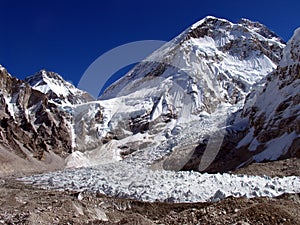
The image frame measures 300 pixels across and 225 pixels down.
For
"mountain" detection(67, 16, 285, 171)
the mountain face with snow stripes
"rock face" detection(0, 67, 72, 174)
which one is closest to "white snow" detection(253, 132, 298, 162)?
the mountain face with snow stripes

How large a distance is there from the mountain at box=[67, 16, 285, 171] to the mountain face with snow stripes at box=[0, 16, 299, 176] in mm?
360

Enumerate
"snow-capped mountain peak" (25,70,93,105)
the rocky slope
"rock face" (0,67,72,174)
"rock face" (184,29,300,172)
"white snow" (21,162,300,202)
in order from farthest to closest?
"snow-capped mountain peak" (25,70,93,105), "rock face" (0,67,72,174), the rocky slope, "rock face" (184,29,300,172), "white snow" (21,162,300,202)

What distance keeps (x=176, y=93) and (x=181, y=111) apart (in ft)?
31.9

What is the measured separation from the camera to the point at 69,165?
9425 centimetres

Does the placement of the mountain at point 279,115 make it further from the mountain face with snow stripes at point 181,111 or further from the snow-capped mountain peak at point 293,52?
the mountain face with snow stripes at point 181,111

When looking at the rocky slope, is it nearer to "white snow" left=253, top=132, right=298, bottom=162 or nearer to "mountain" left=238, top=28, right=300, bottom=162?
"mountain" left=238, top=28, right=300, bottom=162

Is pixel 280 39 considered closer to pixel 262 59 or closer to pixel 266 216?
pixel 262 59

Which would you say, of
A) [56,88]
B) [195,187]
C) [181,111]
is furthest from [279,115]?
[56,88]

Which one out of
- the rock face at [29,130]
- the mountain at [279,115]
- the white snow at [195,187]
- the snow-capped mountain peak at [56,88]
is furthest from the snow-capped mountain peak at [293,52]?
the snow-capped mountain peak at [56,88]

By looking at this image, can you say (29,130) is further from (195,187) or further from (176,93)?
(195,187)

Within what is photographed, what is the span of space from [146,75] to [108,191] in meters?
126

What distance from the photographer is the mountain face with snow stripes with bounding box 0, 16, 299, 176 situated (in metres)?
55.8

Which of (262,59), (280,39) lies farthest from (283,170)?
(280,39)

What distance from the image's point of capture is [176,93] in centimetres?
12669
